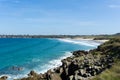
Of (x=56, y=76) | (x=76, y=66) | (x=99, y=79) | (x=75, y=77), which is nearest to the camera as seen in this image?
(x=99, y=79)

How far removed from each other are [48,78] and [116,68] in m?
11.7

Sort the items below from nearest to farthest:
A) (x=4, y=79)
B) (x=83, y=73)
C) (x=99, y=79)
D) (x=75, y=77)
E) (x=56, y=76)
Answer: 1. (x=99, y=79)
2. (x=75, y=77)
3. (x=83, y=73)
4. (x=56, y=76)
5. (x=4, y=79)

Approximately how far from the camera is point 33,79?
4828 cm

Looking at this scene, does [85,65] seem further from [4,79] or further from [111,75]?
[4,79]

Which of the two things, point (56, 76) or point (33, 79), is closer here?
point (56, 76)

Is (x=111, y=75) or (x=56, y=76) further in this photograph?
(x=56, y=76)

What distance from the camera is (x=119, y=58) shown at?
146 feet

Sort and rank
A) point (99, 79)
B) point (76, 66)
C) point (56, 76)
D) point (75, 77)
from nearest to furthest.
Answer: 1. point (99, 79)
2. point (75, 77)
3. point (56, 76)
4. point (76, 66)

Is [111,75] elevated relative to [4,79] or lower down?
elevated

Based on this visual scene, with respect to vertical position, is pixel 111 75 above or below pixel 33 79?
above

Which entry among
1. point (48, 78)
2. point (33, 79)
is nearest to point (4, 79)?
point (33, 79)

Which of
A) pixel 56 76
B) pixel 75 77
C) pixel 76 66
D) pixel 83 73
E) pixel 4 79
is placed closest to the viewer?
pixel 75 77

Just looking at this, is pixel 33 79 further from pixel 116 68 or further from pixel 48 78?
pixel 116 68

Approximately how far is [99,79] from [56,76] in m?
11.3
